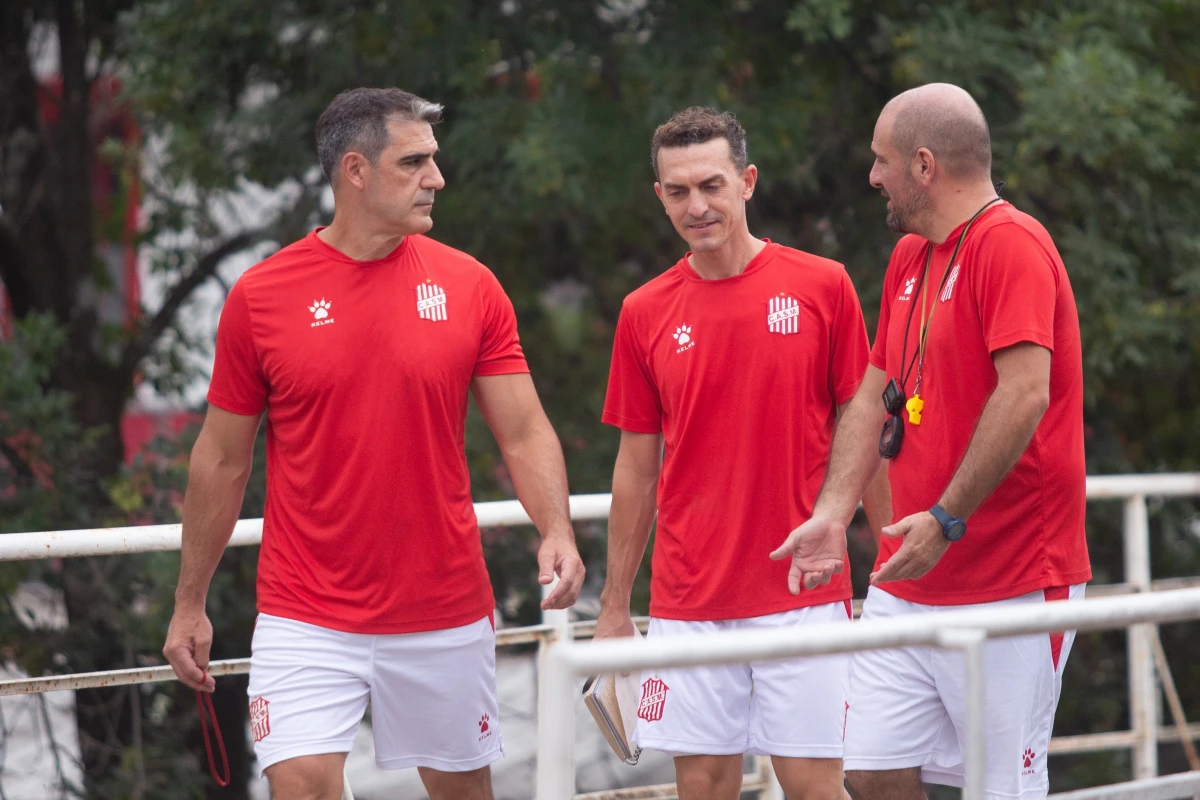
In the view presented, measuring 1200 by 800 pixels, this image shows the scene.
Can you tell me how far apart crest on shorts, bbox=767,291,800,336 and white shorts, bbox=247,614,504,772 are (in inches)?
41.4

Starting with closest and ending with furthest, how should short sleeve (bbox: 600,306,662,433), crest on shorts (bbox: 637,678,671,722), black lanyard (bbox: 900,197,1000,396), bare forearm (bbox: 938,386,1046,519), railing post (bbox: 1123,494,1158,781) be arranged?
bare forearm (bbox: 938,386,1046,519) → black lanyard (bbox: 900,197,1000,396) → crest on shorts (bbox: 637,678,671,722) → short sleeve (bbox: 600,306,662,433) → railing post (bbox: 1123,494,1158,781)

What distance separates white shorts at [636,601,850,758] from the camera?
364 cm

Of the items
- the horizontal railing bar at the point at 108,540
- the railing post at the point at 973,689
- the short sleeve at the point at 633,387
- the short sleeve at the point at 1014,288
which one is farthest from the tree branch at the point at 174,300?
the railing post at the point at 973,689

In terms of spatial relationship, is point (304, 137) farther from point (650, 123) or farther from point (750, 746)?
point (750, 746)

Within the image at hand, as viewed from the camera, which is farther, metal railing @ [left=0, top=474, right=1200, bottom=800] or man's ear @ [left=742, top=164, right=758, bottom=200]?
man's ear @ [left=742, top=164, right=758, bottom=200]

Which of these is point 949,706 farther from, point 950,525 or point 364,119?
point 364,119

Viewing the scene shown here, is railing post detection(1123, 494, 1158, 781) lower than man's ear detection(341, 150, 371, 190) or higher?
lower

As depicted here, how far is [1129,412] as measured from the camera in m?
7.89

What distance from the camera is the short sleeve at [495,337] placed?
12.1 ft

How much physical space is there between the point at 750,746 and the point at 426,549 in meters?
0.99

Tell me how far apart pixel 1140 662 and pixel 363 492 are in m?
3.06

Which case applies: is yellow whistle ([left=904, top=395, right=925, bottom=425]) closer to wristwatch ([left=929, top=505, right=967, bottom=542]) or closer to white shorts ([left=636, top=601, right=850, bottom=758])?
wristwatch ([left=929, top=505, right=967, bottom=542])

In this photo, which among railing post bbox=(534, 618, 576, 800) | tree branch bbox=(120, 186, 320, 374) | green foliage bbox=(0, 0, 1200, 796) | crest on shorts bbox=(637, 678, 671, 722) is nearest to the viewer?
railing post bbox=(534, 618, 576, 800)

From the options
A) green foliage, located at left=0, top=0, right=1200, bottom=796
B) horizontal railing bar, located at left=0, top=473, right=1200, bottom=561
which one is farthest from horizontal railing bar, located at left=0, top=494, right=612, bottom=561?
green foliage, located at left=0, top=0, right=1200, bottom=796
